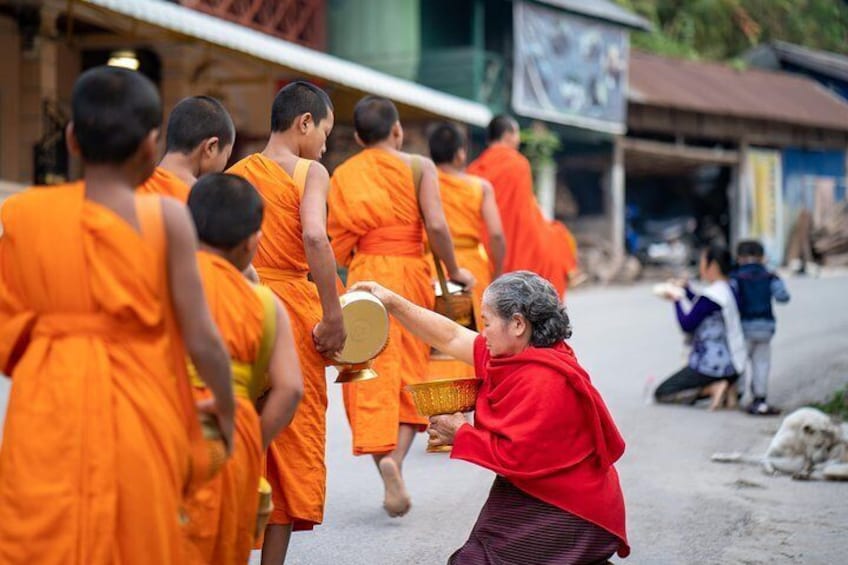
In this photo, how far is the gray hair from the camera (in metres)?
4.31

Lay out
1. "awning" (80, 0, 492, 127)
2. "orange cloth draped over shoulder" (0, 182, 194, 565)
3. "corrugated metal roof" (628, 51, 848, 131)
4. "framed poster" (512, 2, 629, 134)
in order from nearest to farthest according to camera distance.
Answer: "orange cloth draped over shoulder" (0, 182, 194, 565), "awning" (80, 0, 492, 127), "framed poster" (512, 2, 629, 134), "corrugated metal roof" (628, 51, 848, 131)

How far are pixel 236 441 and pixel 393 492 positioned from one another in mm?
2613

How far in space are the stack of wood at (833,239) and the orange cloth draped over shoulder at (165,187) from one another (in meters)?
26.5

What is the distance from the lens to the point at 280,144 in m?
4.88

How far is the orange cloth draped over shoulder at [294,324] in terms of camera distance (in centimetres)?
444

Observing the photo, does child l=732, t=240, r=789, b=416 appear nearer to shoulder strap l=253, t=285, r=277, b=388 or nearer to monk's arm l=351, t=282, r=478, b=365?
monk's arm l=351, t=282, r=478, b=365

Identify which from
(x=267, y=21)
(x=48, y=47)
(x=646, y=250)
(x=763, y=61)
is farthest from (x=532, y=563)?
(x=763, y=61)

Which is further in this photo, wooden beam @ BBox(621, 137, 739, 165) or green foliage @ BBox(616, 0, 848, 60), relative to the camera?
green foliage @ BBox(616, 0, 848, 60)

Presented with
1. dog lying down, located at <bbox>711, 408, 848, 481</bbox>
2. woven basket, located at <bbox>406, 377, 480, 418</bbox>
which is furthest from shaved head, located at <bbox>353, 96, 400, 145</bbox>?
dog lying down, located at <bbox>711, 408, 848, 481</bbox>

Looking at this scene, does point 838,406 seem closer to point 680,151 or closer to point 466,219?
point 466,219

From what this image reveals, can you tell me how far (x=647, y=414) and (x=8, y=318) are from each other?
688cm

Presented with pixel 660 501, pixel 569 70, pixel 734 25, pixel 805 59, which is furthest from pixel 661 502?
pixel 734 25

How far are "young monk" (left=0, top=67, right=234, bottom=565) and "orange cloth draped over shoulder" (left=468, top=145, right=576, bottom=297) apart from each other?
6228mm

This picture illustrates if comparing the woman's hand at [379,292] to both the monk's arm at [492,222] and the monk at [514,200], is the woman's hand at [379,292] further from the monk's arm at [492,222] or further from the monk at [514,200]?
the monk at [514,200]
